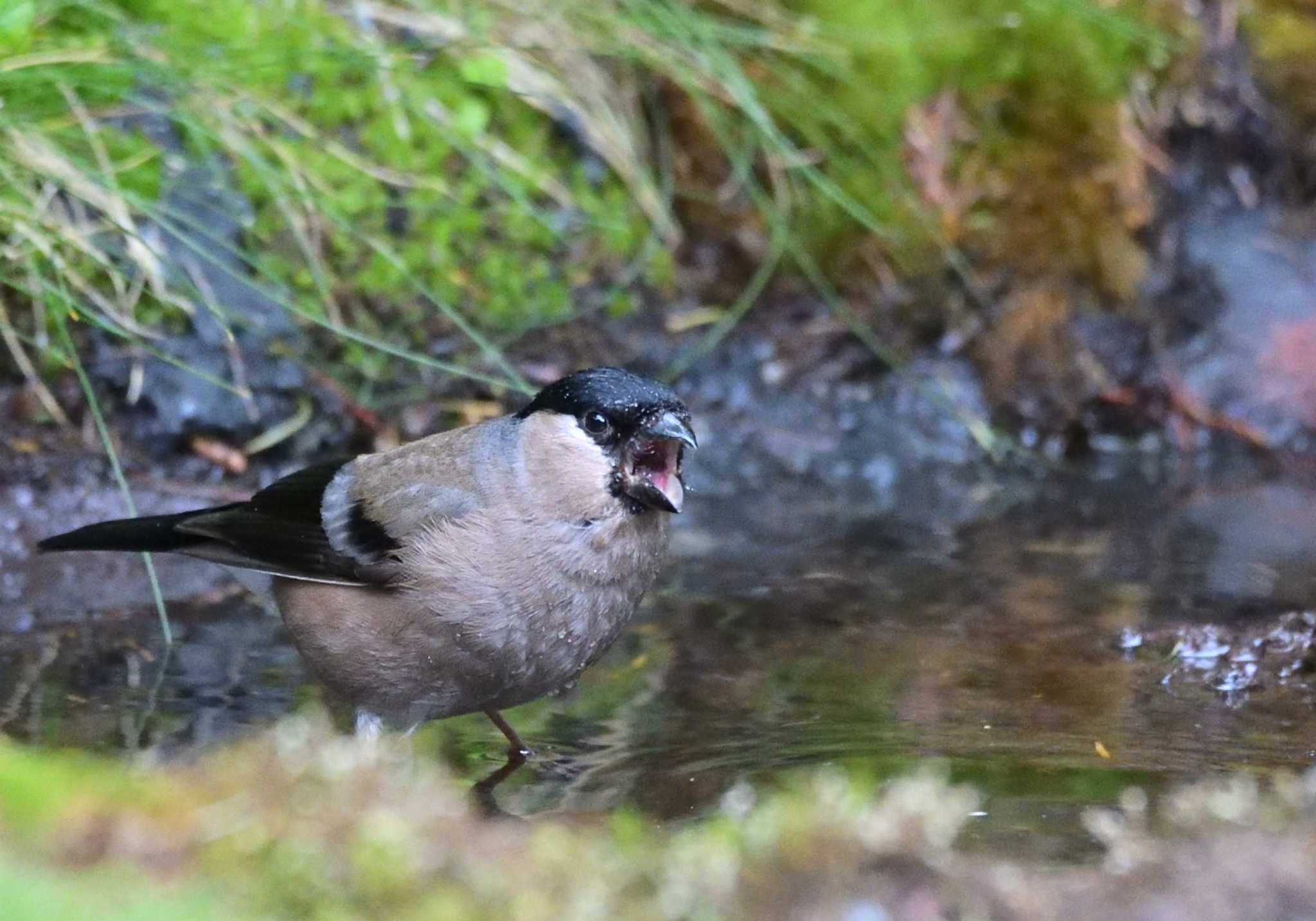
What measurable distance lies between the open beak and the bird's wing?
43cm

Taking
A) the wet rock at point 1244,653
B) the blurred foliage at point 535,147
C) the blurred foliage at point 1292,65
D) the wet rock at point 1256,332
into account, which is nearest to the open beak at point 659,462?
the blurred foliage at point 535,147

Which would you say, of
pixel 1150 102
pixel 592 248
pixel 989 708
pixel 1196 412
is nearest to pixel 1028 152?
pixel 1150 102

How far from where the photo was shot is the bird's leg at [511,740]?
3.97m

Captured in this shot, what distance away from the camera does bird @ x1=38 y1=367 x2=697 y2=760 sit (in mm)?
3910

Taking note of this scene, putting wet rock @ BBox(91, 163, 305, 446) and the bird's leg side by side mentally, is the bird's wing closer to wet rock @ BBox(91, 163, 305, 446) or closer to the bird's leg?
the bird's leg

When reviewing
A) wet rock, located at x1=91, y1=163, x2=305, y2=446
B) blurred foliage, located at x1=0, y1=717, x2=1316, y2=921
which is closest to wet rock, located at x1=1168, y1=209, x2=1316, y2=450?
wet rock, located at x1=91, y1=163, x2=305, y2=446

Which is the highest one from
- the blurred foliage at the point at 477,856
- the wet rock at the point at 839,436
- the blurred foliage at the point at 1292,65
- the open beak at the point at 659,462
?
the blurred foliage at the point at 1292,65

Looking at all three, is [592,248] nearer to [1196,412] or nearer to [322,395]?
[322,395]

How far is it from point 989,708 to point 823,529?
1.66 meters

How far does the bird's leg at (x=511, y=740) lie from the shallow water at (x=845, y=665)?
0.04m

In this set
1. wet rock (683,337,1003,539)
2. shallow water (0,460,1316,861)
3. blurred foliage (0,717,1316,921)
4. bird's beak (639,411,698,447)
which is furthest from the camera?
wet rock (683,337,1003,539)

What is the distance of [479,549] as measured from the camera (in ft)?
13.0

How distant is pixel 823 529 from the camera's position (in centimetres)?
566

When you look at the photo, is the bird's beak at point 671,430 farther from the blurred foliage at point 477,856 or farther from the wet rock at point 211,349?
the wet rock at point 211,349
